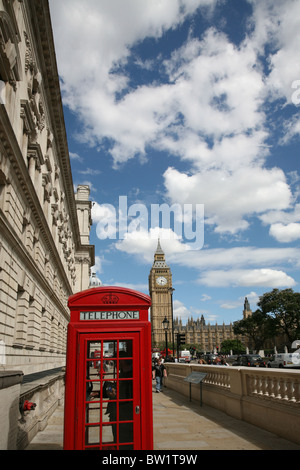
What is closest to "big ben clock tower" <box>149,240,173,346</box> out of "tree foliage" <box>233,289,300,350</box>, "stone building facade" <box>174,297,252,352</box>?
"stone building facade" <box>174,297,252,352</box>

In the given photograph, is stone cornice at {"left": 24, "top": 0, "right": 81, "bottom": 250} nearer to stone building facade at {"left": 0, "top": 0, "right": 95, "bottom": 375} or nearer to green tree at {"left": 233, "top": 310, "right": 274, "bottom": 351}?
stone building facade at {"left": 0, "top": 0, "right": 95, "bottom": 375}

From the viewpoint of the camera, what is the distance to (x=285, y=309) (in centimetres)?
6981

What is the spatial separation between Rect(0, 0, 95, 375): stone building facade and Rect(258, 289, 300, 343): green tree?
50.6 metres

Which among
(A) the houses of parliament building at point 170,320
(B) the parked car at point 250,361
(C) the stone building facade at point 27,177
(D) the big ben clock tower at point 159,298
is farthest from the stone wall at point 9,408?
(A) the houses of parliament building at point 170,320

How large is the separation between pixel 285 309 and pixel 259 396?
65.4 metres

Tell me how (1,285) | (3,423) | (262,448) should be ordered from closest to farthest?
(3,423)
(262,448)
(1,285)

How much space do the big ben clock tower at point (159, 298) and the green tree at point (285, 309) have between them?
11025 cm

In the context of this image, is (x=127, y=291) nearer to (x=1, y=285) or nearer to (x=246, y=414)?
(x=246, y=414)

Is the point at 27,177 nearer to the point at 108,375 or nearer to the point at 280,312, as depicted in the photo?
the point at 108,375

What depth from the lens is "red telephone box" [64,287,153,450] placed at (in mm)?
5242

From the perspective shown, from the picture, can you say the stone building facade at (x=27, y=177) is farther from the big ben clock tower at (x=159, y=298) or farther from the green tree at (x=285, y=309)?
the big ben clock tower at (x=159, y=298)

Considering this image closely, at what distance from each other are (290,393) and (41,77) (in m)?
20.5

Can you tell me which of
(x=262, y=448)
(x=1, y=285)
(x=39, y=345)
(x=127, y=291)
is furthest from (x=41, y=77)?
(x=262, y=448)

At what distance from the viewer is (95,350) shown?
5.69m
